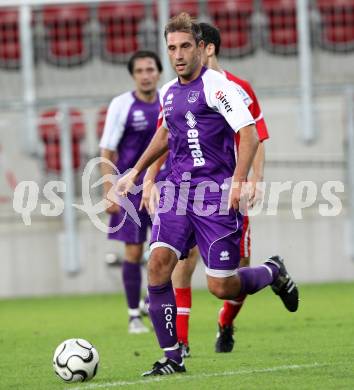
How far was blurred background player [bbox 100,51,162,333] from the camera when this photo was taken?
10094 mm

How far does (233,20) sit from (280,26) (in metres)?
0.71

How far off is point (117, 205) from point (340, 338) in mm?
2705

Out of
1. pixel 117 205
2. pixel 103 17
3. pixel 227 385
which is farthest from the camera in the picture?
pixel 103 17

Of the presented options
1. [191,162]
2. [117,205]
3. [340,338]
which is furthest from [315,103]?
[191,162]

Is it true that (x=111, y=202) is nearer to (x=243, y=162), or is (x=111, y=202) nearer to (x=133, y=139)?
(x=133, y=139)

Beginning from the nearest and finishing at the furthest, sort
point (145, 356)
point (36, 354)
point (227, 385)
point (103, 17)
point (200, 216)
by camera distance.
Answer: point (227, 385)
point (200, 216)
point (145, 356)
point (36, 354)
point (103, 17)

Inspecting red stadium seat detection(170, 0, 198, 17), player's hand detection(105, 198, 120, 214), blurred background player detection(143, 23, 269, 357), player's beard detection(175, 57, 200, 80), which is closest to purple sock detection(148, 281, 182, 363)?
blurred background player detection(143, 23, 269, 357)

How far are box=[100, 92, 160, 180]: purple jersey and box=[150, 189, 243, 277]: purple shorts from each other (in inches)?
133

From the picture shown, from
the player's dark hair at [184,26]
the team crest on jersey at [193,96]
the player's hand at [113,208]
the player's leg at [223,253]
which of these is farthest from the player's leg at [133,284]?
the player's dark hair at [184,26]

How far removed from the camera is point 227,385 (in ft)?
20.0

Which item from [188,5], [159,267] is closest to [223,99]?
[159,267]

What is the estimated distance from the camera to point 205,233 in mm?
6781

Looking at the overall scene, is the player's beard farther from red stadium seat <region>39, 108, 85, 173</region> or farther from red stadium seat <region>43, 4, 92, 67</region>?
red stadium seat <region>43, 4, 92, 67</region>

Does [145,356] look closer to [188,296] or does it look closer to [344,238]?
[188,296]
